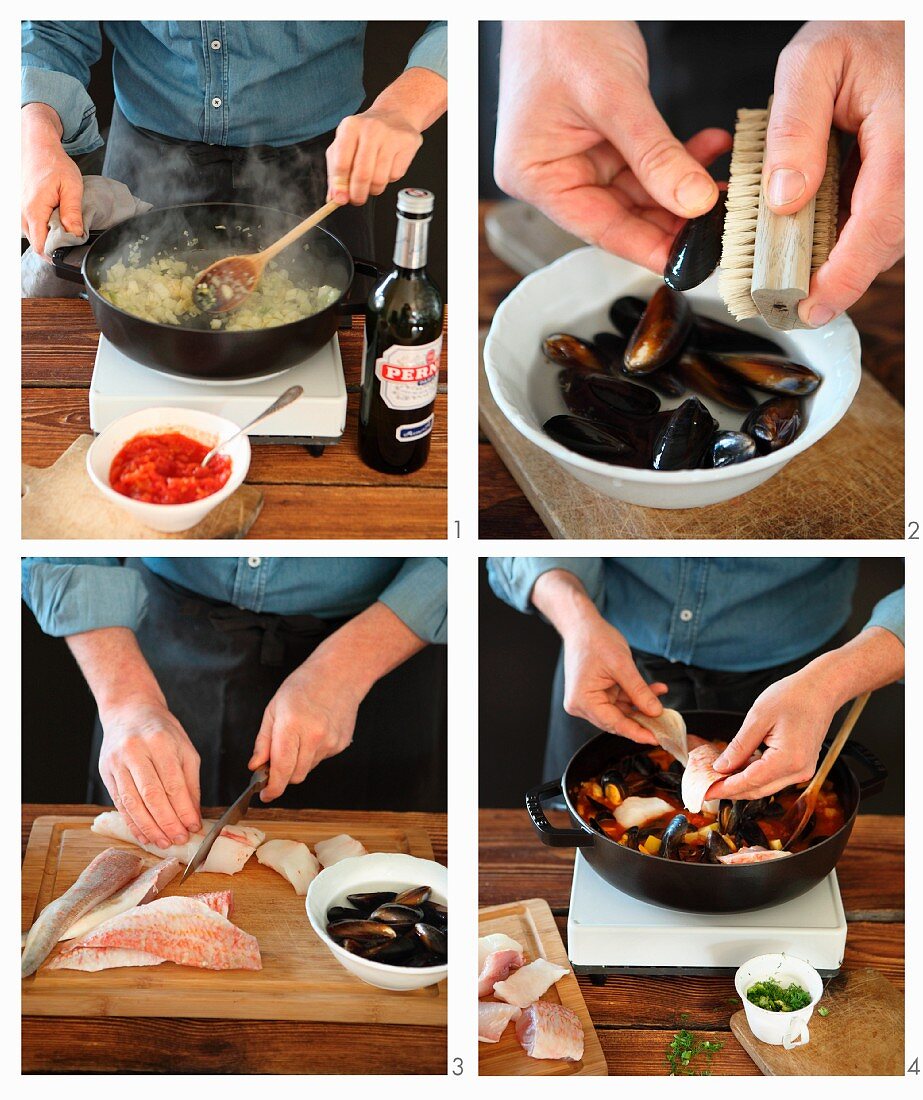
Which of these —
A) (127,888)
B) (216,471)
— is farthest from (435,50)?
(127,888)

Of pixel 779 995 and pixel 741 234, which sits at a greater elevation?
pixel 741 234

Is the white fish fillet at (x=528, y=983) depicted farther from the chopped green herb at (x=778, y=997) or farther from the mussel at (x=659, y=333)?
the mussel at (x=659, y=333)

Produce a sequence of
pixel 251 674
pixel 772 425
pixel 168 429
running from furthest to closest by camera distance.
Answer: pixel 251 674 → pixel 772 425 → pixel 168 429

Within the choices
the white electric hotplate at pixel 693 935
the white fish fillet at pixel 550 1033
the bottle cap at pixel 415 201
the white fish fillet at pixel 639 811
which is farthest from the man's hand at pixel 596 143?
the white fish fillet at pixel 550 1033

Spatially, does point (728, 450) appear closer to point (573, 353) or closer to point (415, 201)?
point (573, 353)

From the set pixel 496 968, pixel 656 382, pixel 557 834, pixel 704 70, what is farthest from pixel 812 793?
pixel 704 70
